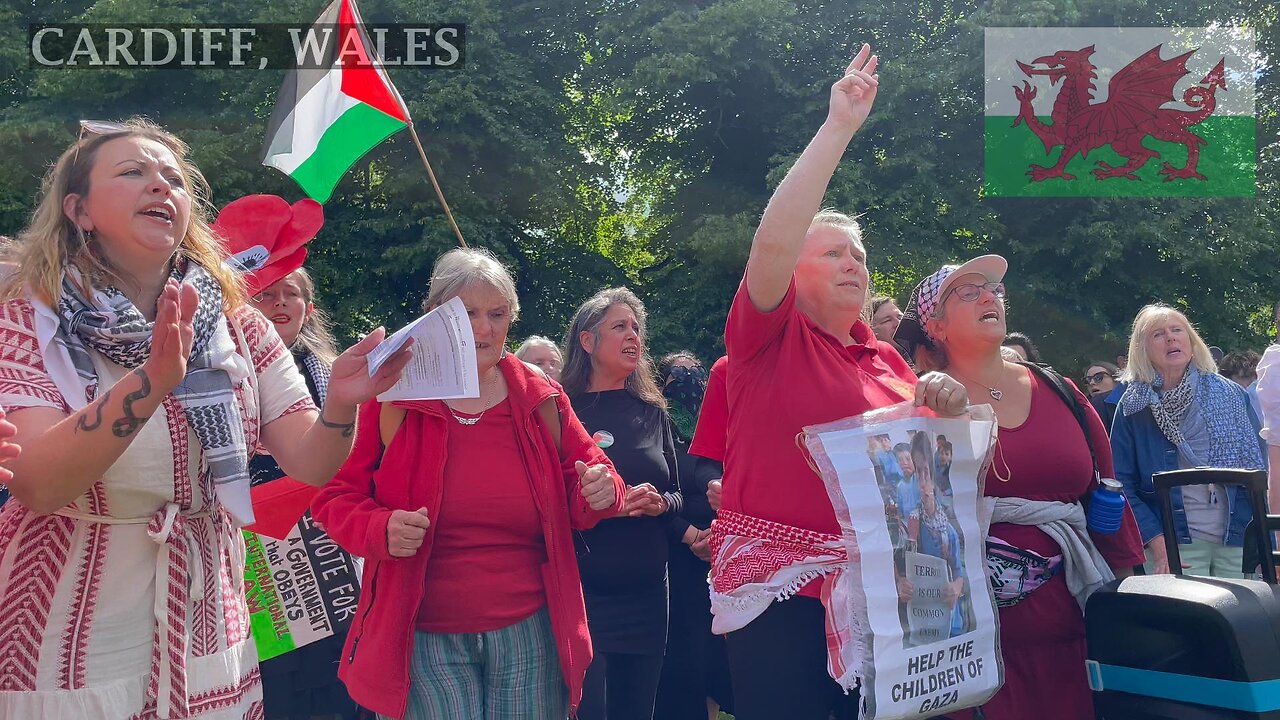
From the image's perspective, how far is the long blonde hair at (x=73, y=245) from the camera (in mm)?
2221

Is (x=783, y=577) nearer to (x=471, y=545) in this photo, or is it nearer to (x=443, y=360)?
(x=471, y=545)

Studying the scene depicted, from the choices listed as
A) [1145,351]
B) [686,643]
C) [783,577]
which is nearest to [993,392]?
[783,577]

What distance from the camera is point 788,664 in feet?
9.34

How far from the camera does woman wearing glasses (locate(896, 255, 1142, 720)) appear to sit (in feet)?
11.0

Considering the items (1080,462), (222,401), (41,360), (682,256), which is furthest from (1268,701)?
(682,256)

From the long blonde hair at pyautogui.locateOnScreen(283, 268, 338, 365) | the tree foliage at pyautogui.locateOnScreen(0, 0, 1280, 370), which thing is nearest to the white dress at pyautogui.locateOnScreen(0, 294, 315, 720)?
the long blonde hair at pyautogui.locateOnScreen(283, 268, 338, 365)

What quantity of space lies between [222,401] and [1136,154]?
17.2m

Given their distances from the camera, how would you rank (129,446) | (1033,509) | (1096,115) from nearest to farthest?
(129,446)
(1033,509)
(1096,115)

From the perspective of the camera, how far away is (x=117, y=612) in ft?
7.16

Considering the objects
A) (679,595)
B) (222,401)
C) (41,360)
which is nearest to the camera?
(41,360)

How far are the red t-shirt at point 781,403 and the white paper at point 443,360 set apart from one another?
0.71 meters

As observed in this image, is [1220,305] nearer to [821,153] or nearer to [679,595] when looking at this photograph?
[679,595]

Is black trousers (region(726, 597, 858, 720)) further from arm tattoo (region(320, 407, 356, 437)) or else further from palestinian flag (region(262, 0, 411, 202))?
palestinian flag (region(262, 0, 411, 202))

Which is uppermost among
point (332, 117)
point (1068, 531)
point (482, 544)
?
point (332, 117)
